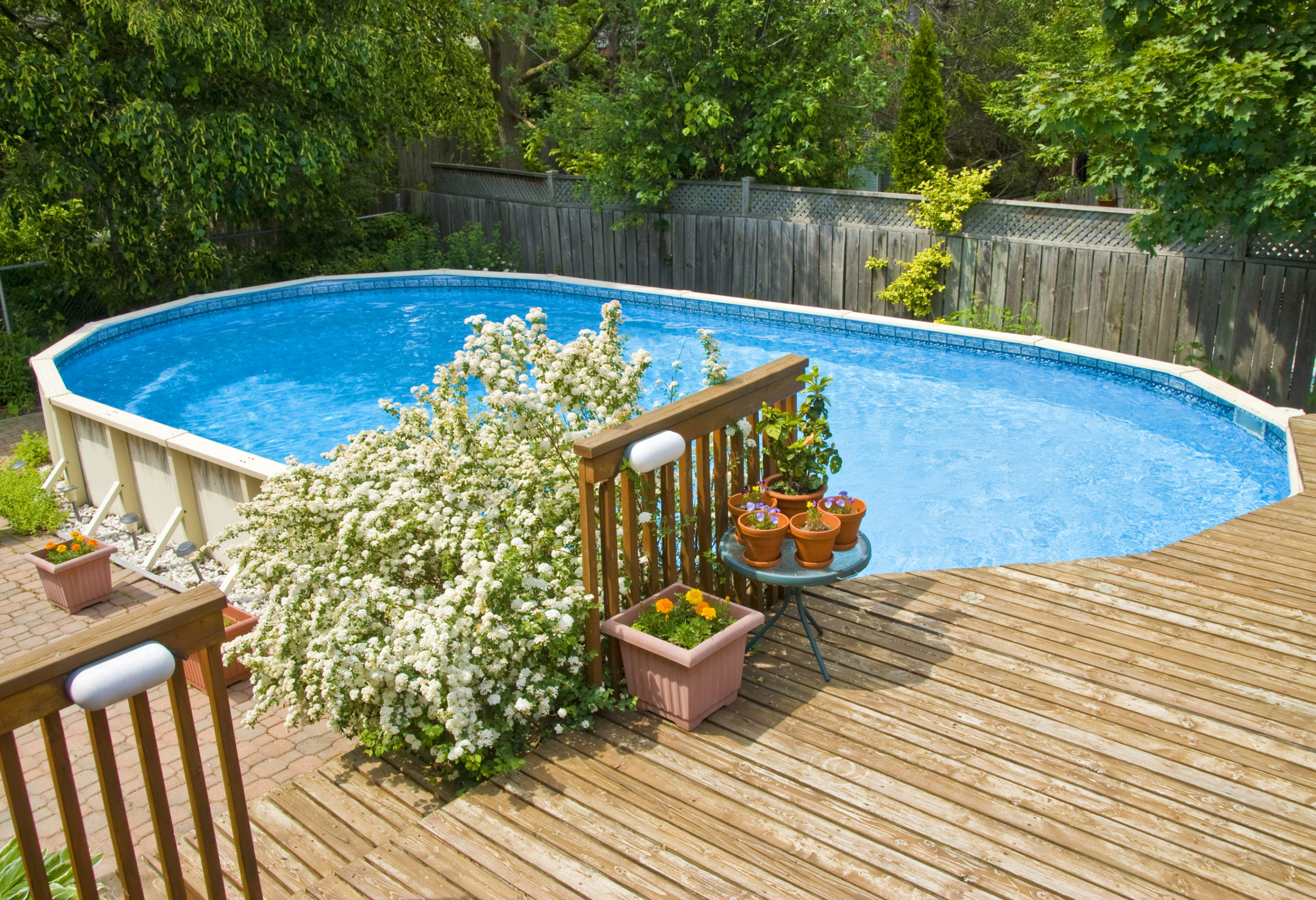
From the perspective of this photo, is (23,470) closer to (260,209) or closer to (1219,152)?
(260,209)

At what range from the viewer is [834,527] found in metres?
3.69

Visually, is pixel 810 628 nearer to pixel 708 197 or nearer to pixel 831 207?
pixel 831 207

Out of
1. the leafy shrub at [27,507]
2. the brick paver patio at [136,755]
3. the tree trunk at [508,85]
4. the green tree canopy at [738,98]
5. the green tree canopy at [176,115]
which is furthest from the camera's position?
the tree trunk at [508,85]

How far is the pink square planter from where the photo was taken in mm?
3336

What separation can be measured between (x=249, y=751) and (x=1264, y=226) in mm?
7435

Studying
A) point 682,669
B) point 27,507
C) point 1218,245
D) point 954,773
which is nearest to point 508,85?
point 1218,245

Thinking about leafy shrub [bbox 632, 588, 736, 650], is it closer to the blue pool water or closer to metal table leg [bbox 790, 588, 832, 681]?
metal table leg [bbox 790, 588, 832, 681]

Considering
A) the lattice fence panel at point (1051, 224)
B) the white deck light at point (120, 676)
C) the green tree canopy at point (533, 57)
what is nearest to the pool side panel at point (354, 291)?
the lattice fence panel at point (1051, 224)

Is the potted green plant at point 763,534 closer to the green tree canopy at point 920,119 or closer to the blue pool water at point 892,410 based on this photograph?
the blue pool water at point 892,410

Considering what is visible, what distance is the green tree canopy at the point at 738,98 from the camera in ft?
39.4

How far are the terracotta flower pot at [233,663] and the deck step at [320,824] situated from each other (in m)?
1.53

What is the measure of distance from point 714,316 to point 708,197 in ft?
5.53

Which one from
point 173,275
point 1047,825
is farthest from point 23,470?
point 1047,825

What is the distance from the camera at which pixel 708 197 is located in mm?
12562
